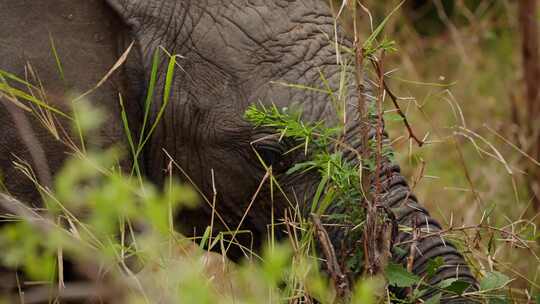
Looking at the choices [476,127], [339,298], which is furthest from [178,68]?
[476,127]

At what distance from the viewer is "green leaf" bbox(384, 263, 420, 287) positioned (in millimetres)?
2625

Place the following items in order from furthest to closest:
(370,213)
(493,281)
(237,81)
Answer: (237,81) < (493,281) < (370,213)

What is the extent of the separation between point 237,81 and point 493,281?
760mm

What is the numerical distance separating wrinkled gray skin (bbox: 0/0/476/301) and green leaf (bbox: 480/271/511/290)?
0.30 m

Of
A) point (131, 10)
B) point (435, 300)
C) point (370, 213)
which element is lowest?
point (435, 300)

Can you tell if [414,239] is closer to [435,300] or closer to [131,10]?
[435,300]

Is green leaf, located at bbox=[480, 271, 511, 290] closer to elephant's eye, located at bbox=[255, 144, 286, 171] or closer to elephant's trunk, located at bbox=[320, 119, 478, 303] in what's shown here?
elephant's trunk, located at bbox=[320, 119, 478, 303]

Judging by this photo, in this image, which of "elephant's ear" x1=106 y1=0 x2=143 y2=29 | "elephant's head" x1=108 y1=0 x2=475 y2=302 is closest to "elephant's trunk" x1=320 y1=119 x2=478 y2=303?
"elephant's head" x1=108 y1=0 x2=475 y2=302

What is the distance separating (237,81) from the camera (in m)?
2.99

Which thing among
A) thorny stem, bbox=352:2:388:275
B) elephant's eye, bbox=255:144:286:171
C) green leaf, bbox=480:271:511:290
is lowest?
green leaf, bbox=480:271:511:290

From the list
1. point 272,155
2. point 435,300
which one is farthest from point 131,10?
point 435,300

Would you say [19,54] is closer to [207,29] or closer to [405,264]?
[207,29]

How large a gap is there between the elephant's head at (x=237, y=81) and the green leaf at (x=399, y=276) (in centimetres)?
37

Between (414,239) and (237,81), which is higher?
(237,81)
